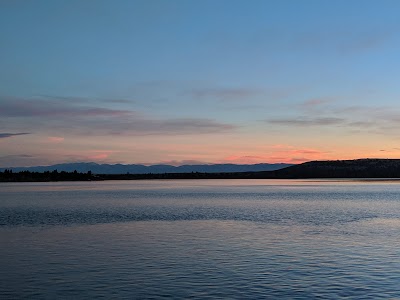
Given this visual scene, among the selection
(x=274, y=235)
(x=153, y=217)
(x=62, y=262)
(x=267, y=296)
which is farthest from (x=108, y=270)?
(x=153, y=217)

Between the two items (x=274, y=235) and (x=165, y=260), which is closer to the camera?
(x=165, y=260)

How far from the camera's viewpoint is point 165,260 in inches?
1242

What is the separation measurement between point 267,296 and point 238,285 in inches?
94.2

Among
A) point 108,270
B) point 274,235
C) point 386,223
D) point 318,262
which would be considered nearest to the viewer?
point 108,270

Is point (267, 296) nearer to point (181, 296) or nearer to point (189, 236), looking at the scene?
point (181, 296)

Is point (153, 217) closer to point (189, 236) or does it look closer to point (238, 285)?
point (189, 236)

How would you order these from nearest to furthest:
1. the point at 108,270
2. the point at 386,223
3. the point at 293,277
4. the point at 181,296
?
the point at 181,296 → the point at 293,277 → the point at 108,270 → the point at 386,223

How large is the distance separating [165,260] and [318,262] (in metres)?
9.44

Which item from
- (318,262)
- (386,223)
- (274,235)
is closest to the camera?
(318,262)

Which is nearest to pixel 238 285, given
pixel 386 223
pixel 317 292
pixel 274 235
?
pixel 317 292

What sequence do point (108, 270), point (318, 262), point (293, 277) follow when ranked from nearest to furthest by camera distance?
point (293, 277)
point (108, 270)
point (318, 262)

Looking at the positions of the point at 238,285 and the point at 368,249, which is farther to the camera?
the point at 368,249

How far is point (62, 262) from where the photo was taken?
1222 inches

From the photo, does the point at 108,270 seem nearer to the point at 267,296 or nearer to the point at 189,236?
the point at 267,296
